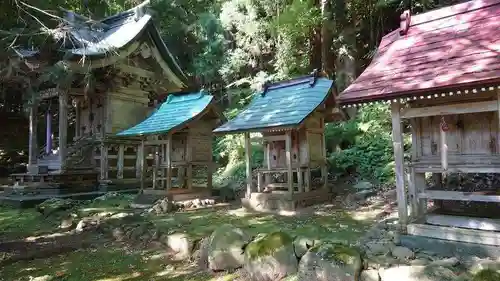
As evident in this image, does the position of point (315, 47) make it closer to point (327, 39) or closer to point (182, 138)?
point (327, 39)

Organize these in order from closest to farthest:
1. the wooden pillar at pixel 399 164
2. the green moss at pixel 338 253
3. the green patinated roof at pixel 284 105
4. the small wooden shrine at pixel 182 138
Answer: the green moss at pixel 338 253 < the wooden pillar at pixel 399 164 < the green patinated roof at pixel 284 105 < the small wooden shrine at pixel 182 138

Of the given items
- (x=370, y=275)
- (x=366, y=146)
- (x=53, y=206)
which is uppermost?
(x=366, y=146)

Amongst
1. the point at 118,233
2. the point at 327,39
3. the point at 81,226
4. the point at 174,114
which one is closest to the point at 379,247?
the point at 118,233

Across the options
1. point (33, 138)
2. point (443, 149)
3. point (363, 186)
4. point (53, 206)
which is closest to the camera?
point (443, 149)

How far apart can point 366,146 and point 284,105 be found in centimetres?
498

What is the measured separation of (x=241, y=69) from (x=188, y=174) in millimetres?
11096

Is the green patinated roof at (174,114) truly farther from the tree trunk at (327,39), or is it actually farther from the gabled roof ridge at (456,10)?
the gabled roof ridge at (456,10)

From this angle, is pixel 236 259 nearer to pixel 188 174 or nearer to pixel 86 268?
pixel 86 268

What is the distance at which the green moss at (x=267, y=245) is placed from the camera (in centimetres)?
587

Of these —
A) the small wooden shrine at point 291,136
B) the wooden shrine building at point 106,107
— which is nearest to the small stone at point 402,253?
the small wooden shrine at point 291,136

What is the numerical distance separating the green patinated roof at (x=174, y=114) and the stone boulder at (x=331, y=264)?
297 inches

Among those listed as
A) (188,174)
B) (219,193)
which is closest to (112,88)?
(188,174)

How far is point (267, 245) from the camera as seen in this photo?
596cm

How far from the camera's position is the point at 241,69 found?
22.3 m
